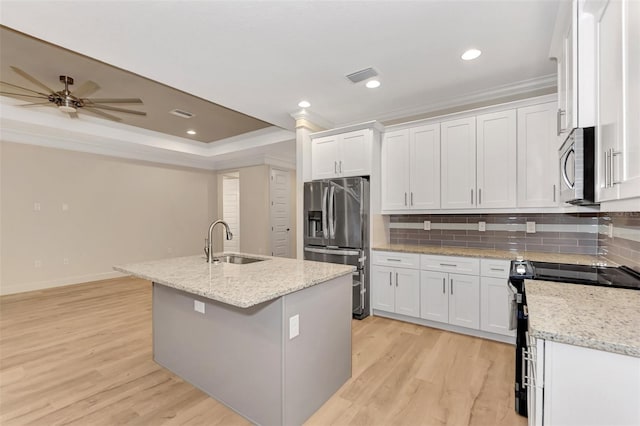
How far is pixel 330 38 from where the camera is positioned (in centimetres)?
230

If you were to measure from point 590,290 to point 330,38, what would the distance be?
233 cm

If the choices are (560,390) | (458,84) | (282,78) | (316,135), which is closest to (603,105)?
(560,390)

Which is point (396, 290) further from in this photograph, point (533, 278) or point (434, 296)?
point (533, 278)

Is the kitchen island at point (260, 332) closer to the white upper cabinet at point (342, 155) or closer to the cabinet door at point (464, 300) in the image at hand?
the cabinet door at point (464, 300)

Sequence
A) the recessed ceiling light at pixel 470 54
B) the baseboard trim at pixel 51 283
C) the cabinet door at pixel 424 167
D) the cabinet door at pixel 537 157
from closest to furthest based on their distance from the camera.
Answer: the recessed ceiling light at pixel 470 54 → the cabinet door at pixel 537 157 → the cabinet door at pixel 424 167 → the baseboard trim at pixel 51 283

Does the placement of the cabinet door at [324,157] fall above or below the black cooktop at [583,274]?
above

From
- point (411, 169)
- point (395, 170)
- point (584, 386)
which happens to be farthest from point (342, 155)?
point (584, 386)

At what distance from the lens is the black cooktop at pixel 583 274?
160 centimetres

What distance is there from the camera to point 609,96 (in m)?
1.24

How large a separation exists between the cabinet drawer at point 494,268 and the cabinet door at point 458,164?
645 millimetres

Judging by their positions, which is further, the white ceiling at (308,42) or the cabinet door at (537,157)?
the cabinet door at (537,157)

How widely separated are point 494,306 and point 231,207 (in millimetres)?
6902

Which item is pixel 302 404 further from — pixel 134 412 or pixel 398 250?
pixel 398 250

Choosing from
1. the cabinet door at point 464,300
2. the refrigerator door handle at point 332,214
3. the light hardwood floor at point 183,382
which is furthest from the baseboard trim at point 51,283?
the cabinet door at point 464,300
